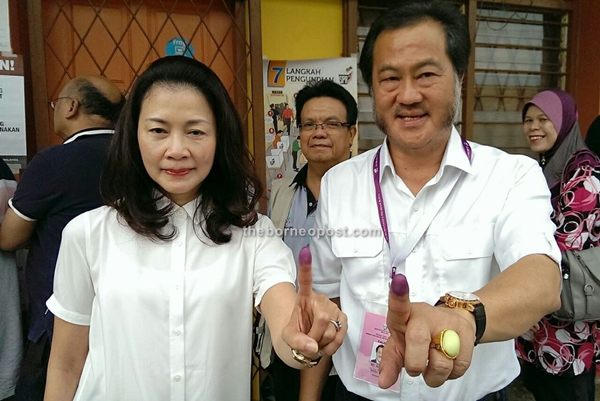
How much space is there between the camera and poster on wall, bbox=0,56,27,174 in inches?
90.4

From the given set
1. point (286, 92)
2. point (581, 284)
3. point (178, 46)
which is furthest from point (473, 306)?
point (178, 46)

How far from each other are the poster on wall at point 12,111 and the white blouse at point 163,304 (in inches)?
61.5

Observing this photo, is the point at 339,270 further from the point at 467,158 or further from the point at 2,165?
the point at 2,165

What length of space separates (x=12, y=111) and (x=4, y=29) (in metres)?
0.47

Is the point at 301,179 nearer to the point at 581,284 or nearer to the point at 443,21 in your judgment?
the point at 443,21

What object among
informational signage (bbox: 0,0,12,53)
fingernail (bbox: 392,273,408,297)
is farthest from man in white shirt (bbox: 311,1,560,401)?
informational signage (bbox: 0,0,12,53)

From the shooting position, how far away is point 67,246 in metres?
1.18

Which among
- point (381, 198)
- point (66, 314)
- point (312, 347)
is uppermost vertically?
point (381, 198)

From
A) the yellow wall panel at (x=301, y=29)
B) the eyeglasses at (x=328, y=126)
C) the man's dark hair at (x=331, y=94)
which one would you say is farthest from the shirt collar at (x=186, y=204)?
the yellow wall panel at (x=301, y=29)

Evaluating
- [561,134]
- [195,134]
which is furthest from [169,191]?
[561,134]

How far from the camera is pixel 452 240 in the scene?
46.9 inches

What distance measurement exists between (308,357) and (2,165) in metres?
1.90

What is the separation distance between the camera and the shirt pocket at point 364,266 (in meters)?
1.26

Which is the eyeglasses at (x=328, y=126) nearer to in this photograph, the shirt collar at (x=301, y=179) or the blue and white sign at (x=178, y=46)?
the shirt collar at (x=301, y=179)
